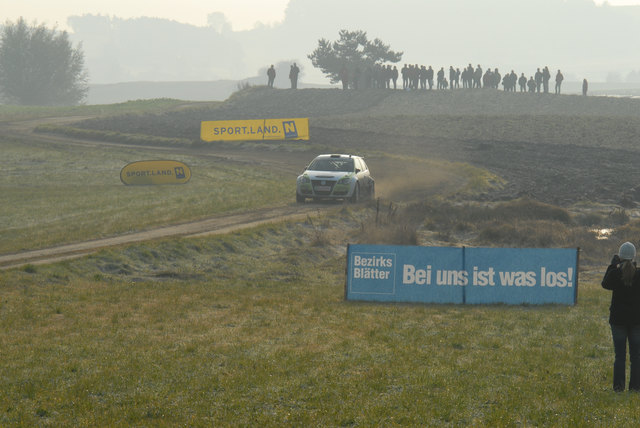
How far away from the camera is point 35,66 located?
11231 cm

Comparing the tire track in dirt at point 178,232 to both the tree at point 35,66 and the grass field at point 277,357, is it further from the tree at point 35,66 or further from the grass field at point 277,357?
the tree at point 35,66

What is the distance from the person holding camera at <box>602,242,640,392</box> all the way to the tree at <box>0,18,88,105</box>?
113m

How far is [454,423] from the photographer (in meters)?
7.94

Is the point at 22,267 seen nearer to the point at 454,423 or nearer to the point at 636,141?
the point at 454,423

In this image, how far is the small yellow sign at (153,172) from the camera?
35.8 meters

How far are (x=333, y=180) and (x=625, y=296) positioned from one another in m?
20.3

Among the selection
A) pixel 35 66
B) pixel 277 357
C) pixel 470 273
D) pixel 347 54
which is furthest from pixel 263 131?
pixel 35 66

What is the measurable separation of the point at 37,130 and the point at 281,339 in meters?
50.4

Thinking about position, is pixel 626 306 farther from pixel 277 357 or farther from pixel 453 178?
pixel 453 178

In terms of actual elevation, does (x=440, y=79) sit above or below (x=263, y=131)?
above

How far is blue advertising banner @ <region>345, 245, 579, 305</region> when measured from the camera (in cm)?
1523

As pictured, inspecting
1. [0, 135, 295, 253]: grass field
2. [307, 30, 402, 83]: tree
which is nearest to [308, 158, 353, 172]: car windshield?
[0, 135, 295, 253]: grass field

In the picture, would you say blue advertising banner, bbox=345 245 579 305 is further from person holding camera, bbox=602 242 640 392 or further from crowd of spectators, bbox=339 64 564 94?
crowd of spectators, bbox=339 64 564 94

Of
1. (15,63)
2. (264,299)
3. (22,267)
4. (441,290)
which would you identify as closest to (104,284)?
(22,267)
